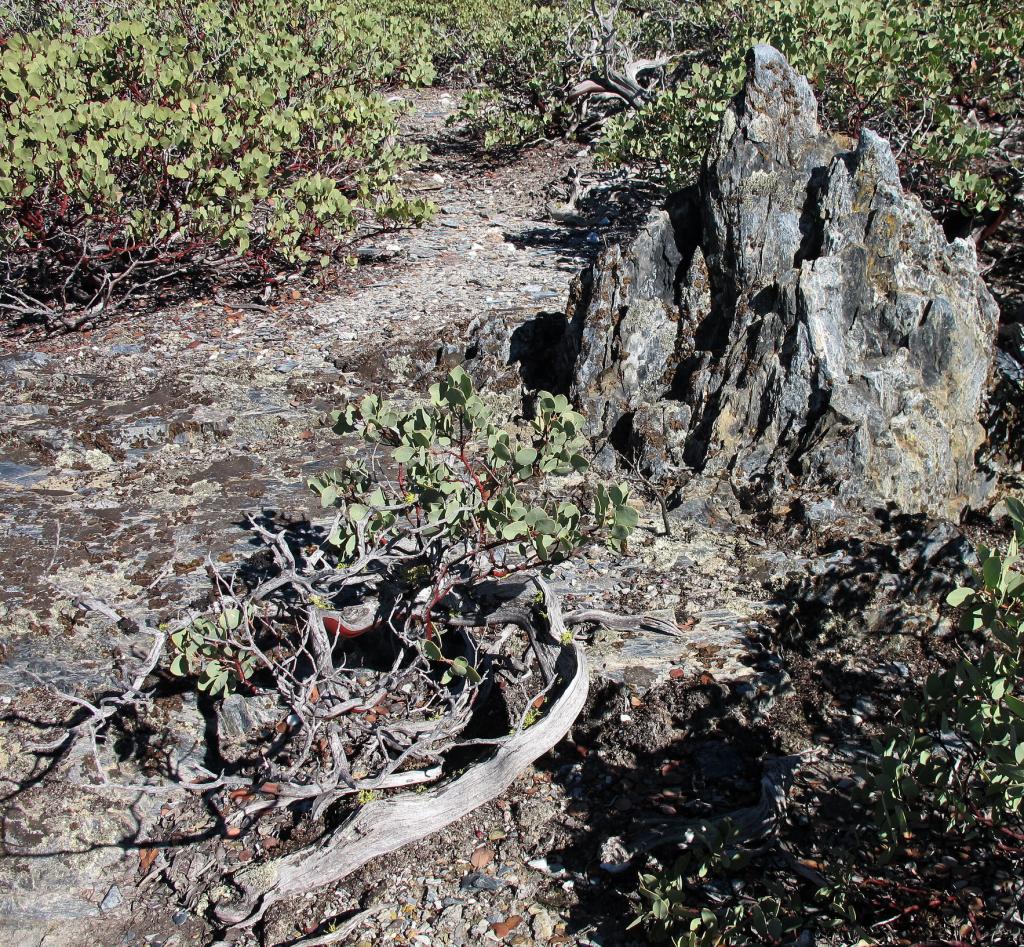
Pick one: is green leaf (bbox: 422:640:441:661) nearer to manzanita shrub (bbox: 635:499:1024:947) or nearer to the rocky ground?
the rocky ground

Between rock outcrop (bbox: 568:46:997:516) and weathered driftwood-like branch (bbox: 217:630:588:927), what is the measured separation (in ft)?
7.92

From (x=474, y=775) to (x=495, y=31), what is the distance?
15.5 meters

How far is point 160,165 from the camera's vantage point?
8828 millimetres

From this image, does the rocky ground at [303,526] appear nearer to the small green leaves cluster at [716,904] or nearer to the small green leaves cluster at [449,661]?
the small green leaves cluster at [716,904]

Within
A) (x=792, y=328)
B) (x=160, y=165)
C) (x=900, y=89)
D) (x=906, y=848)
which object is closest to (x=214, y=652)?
(x=906, y=848)

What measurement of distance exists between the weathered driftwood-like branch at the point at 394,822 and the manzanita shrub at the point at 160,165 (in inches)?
245

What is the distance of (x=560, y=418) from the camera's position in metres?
4.48

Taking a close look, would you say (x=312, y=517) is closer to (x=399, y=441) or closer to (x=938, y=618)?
(x=399, y=441)

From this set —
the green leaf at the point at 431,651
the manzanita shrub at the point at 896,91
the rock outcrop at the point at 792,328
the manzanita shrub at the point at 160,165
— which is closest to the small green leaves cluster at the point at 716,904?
the green leaf at the point at 431,651

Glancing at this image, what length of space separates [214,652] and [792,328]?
395cm

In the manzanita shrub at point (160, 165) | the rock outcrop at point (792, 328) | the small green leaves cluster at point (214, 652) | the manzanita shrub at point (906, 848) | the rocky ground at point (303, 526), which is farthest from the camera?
the manzanita shrub at point (160, 165)

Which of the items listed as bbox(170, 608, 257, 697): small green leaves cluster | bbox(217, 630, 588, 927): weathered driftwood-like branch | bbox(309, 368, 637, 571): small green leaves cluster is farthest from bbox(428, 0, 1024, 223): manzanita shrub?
bbox(170, 608, 257, 697): small green leaves cluster

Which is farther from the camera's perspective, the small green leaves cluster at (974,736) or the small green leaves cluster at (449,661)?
the small green leaves cluster at (449,661)

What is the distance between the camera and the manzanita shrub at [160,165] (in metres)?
8.19
